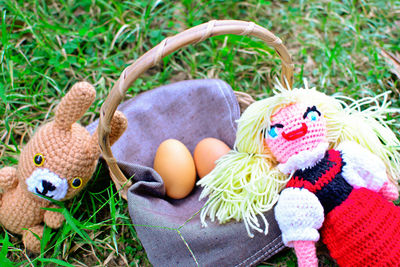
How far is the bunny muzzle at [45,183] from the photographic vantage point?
112cm

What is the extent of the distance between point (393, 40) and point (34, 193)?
194 cm

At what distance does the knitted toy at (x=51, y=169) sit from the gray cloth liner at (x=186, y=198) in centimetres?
16

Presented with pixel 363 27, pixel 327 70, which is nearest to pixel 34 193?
pixel 327 70

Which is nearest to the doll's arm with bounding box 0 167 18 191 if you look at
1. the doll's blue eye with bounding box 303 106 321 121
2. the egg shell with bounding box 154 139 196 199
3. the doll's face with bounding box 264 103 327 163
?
the egg shell with bounding box 154 139 196 199

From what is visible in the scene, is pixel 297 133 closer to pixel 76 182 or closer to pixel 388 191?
pixel 388 191

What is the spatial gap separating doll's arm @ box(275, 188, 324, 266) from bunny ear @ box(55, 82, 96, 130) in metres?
0.70

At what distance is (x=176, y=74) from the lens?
1896 mm

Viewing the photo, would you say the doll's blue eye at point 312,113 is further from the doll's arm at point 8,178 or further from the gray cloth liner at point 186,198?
the doll's arm at point 8,178

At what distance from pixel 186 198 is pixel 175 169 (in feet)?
0.48

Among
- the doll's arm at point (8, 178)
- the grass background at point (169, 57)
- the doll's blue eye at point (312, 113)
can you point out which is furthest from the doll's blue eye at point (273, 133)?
the doll's arm at point (8, 178)

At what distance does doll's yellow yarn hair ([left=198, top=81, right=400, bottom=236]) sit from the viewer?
1.13 meters

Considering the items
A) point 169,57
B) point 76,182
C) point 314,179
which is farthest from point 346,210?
point 169,57

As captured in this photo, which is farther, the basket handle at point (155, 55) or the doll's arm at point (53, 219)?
the doll's arm at point (53, 219)

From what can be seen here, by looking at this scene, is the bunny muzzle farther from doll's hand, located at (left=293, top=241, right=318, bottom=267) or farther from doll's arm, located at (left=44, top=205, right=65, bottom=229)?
doll's hand, located at (left=293, top=241, right=318, bottom=267)
